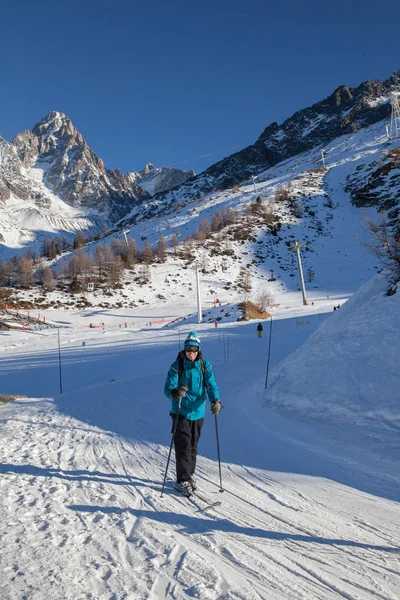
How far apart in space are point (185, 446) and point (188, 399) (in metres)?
0.60

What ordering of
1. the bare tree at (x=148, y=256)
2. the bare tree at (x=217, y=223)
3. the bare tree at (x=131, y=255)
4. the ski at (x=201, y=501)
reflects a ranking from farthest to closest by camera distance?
the bare tree at (x=217, y=223), the bare tree at (x=148, y=256), the bare tree at (x=131, y=255), the ski at (x=201, y=501)

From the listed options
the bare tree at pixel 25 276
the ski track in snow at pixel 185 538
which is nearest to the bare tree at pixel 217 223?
the bare tree at pixel 25 276

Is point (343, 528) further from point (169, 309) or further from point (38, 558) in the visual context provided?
point (169, 309)

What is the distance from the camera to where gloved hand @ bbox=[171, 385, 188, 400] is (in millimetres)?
4469

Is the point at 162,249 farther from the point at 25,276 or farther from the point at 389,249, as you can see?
the point at 389,249

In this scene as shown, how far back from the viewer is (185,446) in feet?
15.1

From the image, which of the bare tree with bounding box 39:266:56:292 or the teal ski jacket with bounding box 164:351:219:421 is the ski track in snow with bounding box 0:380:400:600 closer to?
the teal ski jacket with bounding box 164:351:219:421

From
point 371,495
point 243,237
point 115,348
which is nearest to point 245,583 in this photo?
point 371,495

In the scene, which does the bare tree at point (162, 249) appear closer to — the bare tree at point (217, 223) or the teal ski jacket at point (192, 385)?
the bare tree at point (217, 223)

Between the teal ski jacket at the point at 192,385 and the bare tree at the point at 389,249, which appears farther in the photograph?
the bare tree at the point at 389,249

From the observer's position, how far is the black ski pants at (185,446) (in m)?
4.54

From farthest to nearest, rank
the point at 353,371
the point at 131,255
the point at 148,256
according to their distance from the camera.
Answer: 1. the point at 131,255
2. the point at 148,256
3. the point at 353,371

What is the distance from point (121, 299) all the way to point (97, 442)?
163ft

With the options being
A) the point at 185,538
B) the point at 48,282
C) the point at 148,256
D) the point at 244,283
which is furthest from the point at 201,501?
the point at 148,256
